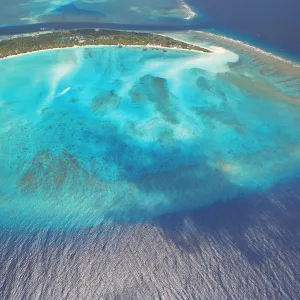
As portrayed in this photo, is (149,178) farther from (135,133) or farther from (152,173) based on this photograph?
(135,133)

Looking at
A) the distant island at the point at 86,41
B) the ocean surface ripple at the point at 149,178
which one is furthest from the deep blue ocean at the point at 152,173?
the distant island at the point at 86,41

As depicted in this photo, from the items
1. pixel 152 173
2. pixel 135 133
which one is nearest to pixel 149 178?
pixel 152 173

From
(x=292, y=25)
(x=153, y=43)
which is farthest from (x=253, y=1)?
(x=153, y=43)

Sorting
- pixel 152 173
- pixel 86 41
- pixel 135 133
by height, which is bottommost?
pixel 135 133

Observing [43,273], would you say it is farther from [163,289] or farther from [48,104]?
[48,104]

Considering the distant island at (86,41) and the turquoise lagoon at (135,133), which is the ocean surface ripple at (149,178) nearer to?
the turquoise lagoon at (135,133)

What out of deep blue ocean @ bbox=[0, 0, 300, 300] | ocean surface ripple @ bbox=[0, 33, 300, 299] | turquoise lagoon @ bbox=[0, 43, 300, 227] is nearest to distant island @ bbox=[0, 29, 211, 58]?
deep blue ocean @ bbox=[0, 0, 300, 300]
